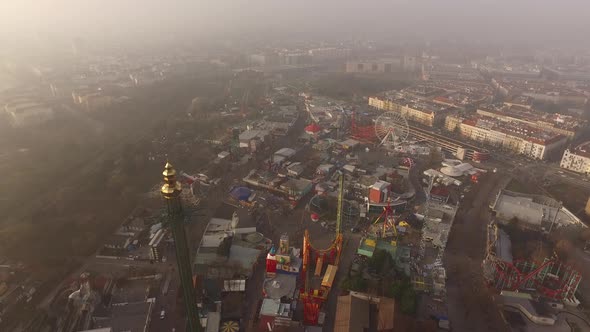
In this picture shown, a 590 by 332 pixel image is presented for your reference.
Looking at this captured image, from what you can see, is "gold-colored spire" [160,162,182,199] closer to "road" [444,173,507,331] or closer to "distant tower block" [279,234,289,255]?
"distant tower block" [279,234,289,255]

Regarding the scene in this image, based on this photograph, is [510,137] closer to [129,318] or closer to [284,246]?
[284,246]

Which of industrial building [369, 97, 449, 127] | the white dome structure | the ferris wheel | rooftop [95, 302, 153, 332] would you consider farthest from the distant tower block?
industrial building [369, 97, 449, 127]

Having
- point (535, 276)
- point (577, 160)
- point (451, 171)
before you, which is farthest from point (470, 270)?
point (577, 160)

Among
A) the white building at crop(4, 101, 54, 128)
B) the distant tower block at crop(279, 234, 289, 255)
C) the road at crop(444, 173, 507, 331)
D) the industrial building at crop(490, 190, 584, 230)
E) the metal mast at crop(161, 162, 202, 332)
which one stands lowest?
the road at crop(444, 173, 507, 331)

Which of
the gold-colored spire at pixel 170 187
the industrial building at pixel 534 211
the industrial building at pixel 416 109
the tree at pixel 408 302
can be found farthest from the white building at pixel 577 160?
the gold-colored spire at pixel 170 187

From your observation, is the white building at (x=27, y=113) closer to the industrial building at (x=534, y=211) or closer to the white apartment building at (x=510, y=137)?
the industrial building at (x=534, y=211)

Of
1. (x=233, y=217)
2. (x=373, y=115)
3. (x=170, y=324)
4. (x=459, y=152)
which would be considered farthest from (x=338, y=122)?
(x=170, y=324)
